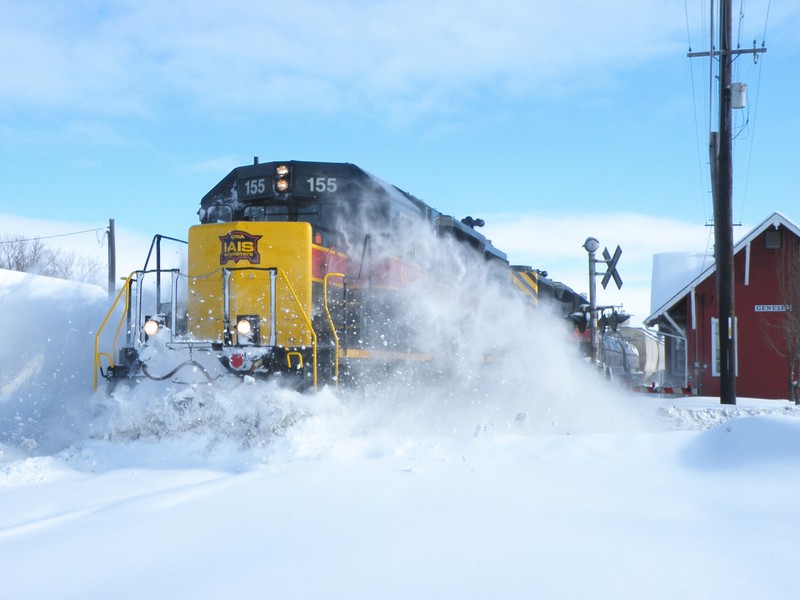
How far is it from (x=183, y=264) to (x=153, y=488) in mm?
4303

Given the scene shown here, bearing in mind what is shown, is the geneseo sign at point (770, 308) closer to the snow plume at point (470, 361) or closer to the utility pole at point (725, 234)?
the utility pole at point (725, 234)

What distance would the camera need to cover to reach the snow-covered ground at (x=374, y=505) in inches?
129

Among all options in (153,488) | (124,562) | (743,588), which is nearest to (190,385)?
(153,488)

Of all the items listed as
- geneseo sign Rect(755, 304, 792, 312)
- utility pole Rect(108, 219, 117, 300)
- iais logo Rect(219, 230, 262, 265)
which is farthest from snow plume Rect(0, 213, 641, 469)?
utility pole Rect(108, 219, 117, 300)

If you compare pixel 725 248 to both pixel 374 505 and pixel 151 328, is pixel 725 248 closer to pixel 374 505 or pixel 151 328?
pixel 151 328

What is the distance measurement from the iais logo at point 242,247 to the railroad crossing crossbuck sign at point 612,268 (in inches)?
316

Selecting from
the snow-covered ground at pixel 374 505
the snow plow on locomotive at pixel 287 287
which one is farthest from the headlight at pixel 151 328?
the snow-covered ground at pixel 374 505

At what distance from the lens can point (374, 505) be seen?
452 centimetres

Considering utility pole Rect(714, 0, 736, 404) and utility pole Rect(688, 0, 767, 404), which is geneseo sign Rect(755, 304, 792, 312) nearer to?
utility pole Rect(688, 0, 767, 404)

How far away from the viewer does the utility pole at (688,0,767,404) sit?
44.3 ft

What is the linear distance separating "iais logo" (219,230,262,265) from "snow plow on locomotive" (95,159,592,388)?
11mm

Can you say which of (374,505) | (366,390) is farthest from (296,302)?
(374,505)

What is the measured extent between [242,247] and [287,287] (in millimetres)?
646

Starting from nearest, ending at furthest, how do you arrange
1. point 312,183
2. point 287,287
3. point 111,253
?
point 287,287
point 312,183
point 111,253
